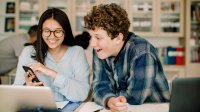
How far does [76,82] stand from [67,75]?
14 centimetres

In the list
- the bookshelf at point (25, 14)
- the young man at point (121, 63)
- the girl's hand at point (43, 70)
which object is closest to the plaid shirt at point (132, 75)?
the young man at point (121, 63)

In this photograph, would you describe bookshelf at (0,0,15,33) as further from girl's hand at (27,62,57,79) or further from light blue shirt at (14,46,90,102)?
girl's hand at (27,62,57,79)

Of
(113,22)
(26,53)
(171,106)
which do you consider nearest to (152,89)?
(113,22)

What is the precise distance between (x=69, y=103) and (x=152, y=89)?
1.59 ft

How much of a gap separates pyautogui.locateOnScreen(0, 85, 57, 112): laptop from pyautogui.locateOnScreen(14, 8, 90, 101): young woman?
0.56 m

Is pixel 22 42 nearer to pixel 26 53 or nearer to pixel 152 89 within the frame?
pixel 26 53

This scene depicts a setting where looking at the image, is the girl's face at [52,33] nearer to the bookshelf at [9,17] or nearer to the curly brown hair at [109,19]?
the curly brown hair at [109,19]

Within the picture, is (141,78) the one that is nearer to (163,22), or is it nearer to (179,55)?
(179,55)

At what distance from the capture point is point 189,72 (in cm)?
468

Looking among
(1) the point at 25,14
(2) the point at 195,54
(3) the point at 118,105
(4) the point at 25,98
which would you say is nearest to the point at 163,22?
(2) the point at 195,54

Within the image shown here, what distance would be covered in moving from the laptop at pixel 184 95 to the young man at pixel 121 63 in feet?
1.30

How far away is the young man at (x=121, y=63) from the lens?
160cm

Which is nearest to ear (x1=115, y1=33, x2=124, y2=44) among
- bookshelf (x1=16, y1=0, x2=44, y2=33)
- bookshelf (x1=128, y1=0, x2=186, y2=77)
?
bookshelf (x1=128, y1=0, x2=186, y2=77)

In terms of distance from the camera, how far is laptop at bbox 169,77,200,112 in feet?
3.70
